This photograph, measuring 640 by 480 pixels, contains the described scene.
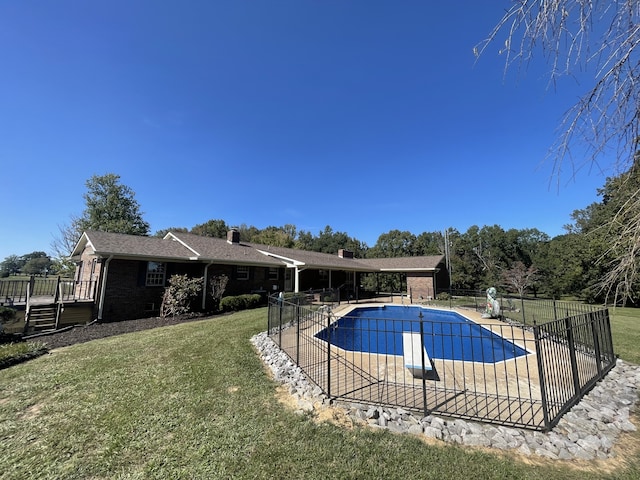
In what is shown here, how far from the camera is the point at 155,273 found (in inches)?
536

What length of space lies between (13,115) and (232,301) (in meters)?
12.3

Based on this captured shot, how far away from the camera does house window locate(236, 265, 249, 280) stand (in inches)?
661

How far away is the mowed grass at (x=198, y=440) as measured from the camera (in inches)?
114

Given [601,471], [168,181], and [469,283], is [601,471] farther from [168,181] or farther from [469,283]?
[469,283]

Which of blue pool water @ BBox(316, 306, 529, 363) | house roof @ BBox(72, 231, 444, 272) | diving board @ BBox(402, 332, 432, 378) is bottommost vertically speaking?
blue pool water @ BBox(316, 306, 529, 363)

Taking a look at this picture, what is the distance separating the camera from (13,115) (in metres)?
11.0

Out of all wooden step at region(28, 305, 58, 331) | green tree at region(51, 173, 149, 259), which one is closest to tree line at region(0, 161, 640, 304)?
green tree at region(51, 173, 149, 259)

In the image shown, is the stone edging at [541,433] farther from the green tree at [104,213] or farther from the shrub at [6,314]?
the green tree at [104,213]

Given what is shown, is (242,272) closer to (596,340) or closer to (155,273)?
(155,273)

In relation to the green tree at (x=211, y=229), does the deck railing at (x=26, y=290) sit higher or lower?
lower

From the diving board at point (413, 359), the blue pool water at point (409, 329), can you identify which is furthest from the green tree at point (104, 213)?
the diving board at point (413, 359)

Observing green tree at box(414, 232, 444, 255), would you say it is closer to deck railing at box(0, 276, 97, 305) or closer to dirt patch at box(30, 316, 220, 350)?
dirt patch at box(30, 316, 220, 350)

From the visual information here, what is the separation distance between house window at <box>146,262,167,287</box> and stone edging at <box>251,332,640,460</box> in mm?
11393

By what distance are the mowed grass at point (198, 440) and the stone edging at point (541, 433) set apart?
0.17 metres
